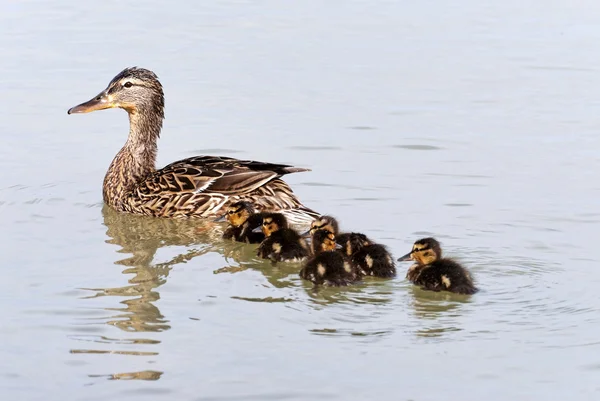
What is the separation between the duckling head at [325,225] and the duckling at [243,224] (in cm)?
43

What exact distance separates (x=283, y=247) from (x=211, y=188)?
1.35 metres

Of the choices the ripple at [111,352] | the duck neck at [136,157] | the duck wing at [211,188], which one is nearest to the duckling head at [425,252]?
the duck wing at [211,188]

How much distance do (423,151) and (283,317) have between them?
352 cm

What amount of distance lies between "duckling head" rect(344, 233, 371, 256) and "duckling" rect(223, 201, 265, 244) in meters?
0.67

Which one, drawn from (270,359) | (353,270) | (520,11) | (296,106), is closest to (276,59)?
(296,106)

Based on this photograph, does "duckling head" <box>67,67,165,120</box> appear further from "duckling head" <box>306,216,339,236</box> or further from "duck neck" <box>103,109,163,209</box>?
"duckling head" <box>306,216,339,236</box>

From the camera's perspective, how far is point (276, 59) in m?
11.5

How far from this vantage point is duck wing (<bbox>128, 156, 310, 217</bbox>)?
8203mm

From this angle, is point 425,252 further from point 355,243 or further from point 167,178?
point 167,178

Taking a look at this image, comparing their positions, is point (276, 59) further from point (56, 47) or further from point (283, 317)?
point (283, 317)

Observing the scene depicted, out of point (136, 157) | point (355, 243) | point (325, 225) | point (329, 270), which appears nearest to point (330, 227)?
point (325, 225)

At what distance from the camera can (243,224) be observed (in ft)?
25.3

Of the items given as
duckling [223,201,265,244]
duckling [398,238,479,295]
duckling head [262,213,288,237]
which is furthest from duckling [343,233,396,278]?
duckling [223,201,265,244]

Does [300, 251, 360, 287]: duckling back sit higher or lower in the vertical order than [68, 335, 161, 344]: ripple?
higher
